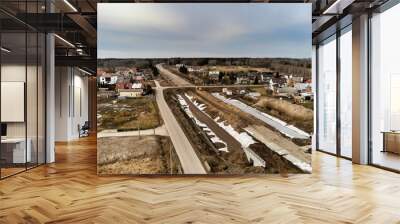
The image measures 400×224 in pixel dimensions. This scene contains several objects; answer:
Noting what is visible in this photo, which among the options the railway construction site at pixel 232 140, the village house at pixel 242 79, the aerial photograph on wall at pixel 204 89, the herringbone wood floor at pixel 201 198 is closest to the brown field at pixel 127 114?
the aerial photograph on wall at pixel 204 89

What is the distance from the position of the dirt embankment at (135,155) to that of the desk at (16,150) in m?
1.50

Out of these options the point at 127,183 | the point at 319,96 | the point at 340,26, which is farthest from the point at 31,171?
the point at 319,96

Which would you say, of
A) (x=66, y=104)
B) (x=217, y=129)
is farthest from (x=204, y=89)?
(x=66, y=104)

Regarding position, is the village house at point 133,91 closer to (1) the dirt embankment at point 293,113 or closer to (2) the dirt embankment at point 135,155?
(2) the dirt embankment at point 135,155

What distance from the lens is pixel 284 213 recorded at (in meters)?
4.15

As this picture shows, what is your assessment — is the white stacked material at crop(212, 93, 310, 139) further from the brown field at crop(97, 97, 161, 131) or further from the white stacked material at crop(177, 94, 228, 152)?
the brown field at crop(97, 97, 161, 131)

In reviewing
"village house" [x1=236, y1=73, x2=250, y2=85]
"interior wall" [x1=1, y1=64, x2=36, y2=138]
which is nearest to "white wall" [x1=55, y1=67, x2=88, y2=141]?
"interior wall" [x1=1, y1=64, x2=36, y2=138]

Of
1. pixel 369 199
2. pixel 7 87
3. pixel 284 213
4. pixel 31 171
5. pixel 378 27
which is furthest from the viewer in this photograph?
pixel 378 27

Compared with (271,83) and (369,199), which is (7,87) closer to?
(271,83)

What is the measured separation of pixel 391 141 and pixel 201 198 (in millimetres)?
4423

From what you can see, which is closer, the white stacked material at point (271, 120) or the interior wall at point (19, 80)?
the interior wall at point (19, 80)

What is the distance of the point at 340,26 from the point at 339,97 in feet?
6.01

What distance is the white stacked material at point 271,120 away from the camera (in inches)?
256

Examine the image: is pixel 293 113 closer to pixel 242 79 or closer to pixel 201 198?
pixel 242 79
